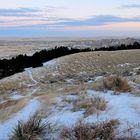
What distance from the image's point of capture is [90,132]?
23.2ft

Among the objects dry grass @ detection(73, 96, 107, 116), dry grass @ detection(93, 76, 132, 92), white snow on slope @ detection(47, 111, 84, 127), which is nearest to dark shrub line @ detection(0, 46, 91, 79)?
dry grass @ detection(93, 76, 132, 92)

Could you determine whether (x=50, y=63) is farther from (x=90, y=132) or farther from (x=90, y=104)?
(x=90, y=132)

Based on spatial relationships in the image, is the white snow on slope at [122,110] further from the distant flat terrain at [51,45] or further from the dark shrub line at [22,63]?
the distant flat terrain at [51,45]

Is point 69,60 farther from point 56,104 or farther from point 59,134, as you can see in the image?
point 59,134

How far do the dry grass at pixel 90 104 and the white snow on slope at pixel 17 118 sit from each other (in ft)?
3.45

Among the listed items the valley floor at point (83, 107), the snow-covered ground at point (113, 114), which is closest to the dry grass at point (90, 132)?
the valley floor at point (83, 107)

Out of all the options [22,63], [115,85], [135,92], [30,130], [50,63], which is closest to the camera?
[30,130]

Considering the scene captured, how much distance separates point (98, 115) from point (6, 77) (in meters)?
13.0

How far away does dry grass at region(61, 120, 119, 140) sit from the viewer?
703 cm

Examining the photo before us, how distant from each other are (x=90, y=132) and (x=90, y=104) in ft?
6.61

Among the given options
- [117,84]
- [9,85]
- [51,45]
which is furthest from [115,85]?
[51,45]

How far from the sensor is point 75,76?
19594mm

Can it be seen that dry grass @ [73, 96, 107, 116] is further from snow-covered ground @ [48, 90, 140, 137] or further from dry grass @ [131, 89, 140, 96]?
dry grass @ [131, 89, 140, 96]

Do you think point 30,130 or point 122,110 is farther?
point 122,110
